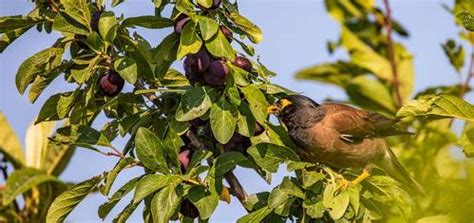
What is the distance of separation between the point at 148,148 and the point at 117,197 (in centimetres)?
21

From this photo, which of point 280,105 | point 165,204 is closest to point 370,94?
point 280,105

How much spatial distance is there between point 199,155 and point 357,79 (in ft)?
10.8

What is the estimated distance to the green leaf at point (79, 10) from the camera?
298 centimetres

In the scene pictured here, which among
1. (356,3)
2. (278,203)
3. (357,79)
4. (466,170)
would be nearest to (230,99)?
(278,203)

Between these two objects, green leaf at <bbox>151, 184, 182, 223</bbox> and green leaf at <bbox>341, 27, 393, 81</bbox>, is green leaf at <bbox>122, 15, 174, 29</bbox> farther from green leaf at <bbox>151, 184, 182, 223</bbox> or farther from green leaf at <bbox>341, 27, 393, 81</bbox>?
green leaf at <bbox>341, 27, 393, 81</bbox>

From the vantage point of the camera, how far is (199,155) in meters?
2.86

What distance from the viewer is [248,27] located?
3107 mm

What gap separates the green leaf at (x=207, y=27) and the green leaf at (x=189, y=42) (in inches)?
1.3

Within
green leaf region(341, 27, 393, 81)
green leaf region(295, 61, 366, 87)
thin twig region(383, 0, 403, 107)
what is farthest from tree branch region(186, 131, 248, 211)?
green leaf region(295, 61, 366, 87)

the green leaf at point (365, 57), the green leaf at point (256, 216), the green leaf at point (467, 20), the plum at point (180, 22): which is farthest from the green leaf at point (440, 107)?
the green leaf at point (365, 57)

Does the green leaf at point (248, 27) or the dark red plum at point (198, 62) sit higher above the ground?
the green leaf at point (248, 27)

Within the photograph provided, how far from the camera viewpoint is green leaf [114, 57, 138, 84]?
9.59 feet

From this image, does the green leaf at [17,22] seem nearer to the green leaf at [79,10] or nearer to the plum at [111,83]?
the green leaf at [79,10]

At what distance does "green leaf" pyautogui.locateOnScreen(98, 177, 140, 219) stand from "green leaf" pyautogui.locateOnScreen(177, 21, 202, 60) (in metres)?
0.45
